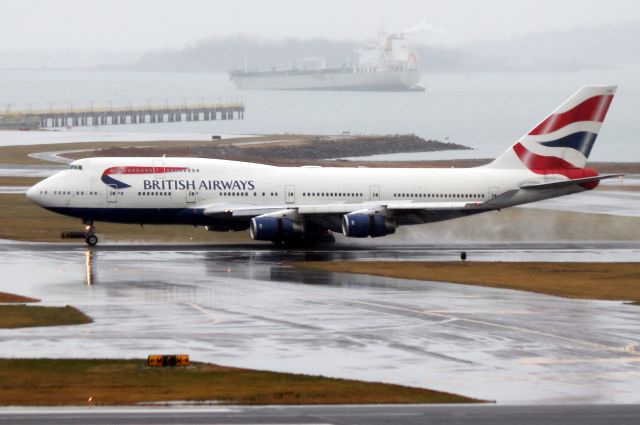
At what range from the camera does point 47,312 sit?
4078 cm

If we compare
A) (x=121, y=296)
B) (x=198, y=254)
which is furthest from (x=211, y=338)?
(x=198, y=254)

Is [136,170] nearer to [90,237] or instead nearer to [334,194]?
[90,237]

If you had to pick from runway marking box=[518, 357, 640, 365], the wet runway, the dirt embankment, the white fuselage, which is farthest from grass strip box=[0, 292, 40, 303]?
the dirt embankment

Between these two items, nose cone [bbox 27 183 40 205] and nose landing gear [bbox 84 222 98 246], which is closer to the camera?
nose landing gear [bbox 84 222 98 246]

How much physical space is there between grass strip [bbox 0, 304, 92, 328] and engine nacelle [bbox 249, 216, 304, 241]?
18583 mm

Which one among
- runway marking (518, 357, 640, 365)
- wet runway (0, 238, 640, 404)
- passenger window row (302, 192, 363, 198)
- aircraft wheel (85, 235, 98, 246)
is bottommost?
runway marking (518, 357, 640, 365)

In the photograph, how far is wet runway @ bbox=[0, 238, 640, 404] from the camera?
105ft

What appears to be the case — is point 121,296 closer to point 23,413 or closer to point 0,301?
point 0,301

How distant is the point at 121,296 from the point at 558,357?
1710 centimetres

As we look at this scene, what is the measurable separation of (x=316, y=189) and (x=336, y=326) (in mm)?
24705

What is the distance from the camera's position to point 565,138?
65.4m

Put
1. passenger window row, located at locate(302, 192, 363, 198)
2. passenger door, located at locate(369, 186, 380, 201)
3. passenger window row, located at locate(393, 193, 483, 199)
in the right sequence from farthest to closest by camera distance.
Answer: passenger window row, located at locate(393, 193, 483, 199), passenger door, located at locate(369, 186, 380, 201), passenger window row, located at locate(302, 192, 363, 198)

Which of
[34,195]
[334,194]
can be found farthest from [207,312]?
[334,194]

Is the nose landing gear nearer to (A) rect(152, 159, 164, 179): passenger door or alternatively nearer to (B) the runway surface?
(A) rect(152, 159, 164, 179): passenger door
